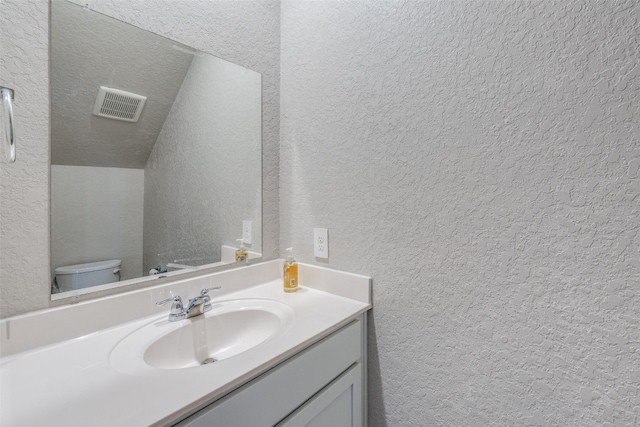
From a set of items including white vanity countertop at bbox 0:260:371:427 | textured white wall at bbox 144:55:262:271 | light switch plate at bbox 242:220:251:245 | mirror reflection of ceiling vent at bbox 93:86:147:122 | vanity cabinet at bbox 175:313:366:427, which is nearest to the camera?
white vanity countertop at bbox 0:260:371:427

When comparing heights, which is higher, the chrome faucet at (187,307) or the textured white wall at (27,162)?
the textured white wall at (27,162)

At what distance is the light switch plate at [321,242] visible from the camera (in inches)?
44.4

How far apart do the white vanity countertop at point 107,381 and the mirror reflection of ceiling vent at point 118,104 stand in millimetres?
620

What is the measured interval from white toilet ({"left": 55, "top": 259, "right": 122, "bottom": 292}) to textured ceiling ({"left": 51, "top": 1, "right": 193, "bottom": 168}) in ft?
0.97

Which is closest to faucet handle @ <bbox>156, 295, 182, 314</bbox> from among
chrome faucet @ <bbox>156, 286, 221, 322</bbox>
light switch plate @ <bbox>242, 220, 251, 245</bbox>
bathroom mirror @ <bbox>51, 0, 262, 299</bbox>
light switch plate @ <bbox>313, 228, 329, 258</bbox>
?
chrome faucet @ <bbox>156, 286, 221, 322</bbox>

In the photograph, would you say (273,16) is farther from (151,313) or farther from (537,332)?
(537,332)

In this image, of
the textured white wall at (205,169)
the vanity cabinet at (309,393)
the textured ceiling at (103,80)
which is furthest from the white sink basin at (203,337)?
the textured ceiling at (103,80)

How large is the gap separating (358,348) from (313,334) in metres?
0.26

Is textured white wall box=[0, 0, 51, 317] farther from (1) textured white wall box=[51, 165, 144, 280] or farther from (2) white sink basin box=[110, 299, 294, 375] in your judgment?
(2) white sink basin box=[110, 299, 294, 375]

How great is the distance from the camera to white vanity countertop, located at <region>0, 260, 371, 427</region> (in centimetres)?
49

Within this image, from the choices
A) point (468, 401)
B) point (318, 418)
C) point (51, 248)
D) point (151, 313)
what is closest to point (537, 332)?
point (468, 401)

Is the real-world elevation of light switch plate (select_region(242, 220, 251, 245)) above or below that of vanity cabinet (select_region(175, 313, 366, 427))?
above

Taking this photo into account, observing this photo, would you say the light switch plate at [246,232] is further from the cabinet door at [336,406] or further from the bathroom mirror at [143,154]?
the cabinet door at [336,406]

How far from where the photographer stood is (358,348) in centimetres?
95
